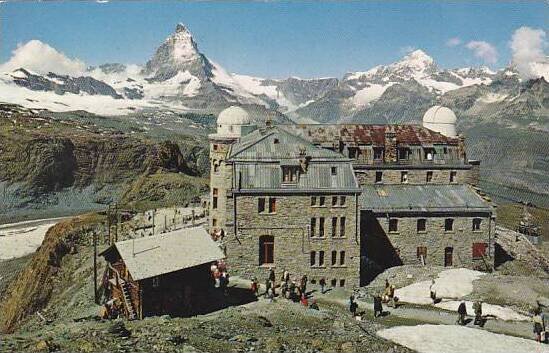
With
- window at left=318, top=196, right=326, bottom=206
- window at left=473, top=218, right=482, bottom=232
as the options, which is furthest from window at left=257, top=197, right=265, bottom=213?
window at left=473, top=218, right=482, bottom=232

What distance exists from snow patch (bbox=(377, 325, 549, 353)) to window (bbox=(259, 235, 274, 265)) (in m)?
15.0

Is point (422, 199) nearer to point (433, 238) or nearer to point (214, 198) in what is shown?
point (433, 238)

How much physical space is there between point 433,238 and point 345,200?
40.9 ft

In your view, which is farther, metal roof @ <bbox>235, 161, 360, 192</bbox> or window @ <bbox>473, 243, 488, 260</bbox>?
window @ <bbox>473, 243, 488, 260</bbox>

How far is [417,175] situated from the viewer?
68.0 m

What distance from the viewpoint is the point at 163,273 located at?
39.6 m

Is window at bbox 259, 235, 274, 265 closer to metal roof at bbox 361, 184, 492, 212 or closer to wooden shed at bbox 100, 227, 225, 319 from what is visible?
wooden shed at bbox 100, 227, 225, 319

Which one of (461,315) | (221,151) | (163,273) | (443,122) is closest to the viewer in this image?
(163,273)

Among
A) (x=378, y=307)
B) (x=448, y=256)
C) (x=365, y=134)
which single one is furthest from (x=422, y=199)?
(x=378, y=307)

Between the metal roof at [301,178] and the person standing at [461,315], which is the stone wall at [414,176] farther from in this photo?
the person standing at [461,315]

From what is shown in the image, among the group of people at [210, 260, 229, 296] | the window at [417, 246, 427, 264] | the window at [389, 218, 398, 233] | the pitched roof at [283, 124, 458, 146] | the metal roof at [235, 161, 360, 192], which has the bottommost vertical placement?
the group of people at [210, 260, 229, 296]

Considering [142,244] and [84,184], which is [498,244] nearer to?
[142,244]

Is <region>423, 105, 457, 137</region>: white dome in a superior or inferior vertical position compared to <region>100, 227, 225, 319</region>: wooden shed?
superior

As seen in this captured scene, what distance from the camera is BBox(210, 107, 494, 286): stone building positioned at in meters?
51.9
